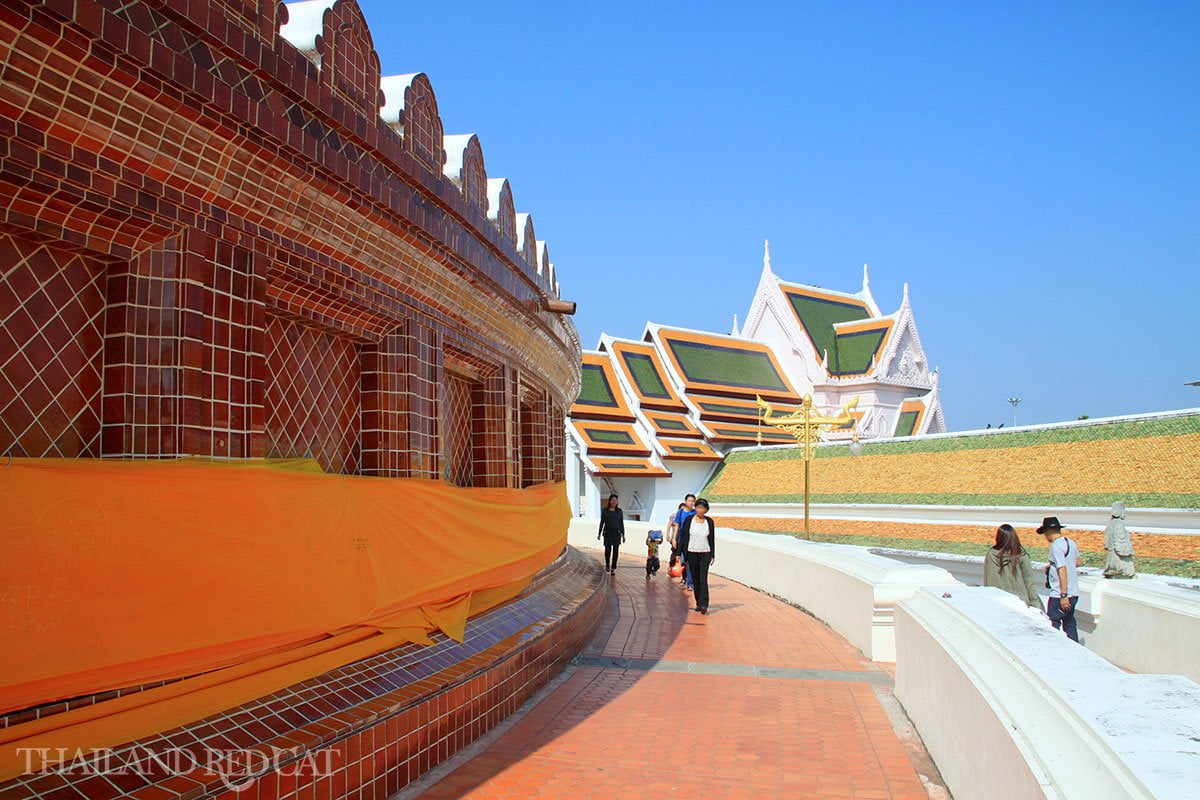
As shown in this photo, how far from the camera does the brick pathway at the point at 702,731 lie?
4867 millimetres

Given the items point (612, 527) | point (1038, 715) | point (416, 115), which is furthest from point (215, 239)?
point (612, 527)

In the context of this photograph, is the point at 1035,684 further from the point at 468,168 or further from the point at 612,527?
the point at 612,527

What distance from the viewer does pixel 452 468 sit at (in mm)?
7648

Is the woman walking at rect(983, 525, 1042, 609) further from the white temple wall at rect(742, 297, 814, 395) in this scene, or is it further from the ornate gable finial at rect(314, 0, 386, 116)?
the white temple wall at rect(742, 297, 814, 395)

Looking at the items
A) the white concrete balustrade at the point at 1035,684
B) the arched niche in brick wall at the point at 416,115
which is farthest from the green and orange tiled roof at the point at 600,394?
the arched niche in brick wall at the point at 416,115

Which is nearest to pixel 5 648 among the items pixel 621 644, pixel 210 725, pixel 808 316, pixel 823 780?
pixel 210 725

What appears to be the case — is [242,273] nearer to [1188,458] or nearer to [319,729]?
[319,729]

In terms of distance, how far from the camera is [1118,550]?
11.9 m

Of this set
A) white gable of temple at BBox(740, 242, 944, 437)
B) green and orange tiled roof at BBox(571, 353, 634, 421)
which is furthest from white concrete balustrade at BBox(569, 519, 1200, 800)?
white gable of temple at BBox(740, 242, 944, 437)

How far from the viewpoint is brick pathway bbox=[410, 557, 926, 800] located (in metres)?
4.87

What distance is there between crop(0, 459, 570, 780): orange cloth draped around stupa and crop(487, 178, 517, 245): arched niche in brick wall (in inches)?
109

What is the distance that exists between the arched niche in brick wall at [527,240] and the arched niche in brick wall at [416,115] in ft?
6.93

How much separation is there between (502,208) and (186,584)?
4.89 meters

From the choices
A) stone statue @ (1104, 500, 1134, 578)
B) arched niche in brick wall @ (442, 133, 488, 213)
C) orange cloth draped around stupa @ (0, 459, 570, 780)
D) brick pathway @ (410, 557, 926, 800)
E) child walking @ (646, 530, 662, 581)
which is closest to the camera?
orange cloth draped around stupa @ (0, 459, 570, 780)
